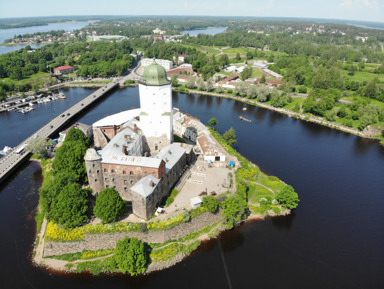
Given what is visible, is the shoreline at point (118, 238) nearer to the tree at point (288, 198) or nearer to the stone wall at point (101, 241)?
the stone wall at point (101, 241)

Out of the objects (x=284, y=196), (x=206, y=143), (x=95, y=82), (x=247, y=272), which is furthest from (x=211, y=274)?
(x=95, y=82)

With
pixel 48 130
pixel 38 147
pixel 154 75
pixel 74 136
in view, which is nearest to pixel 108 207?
pixel 74 136

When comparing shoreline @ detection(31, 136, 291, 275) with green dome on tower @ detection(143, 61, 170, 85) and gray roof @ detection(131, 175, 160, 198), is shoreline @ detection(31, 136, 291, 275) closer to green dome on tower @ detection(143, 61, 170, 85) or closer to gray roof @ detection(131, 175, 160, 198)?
gray roof @ detection(131, 175, 160, 198)

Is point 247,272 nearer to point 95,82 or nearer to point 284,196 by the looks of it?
point 284,196

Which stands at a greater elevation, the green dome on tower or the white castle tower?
the green dome on tower

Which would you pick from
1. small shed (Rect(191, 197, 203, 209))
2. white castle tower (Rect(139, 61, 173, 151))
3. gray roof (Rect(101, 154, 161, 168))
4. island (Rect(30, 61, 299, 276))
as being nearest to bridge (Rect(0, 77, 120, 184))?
island (Rect(30, 61, 299, 276))

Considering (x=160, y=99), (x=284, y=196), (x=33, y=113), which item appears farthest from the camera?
(x=33, y=113)
